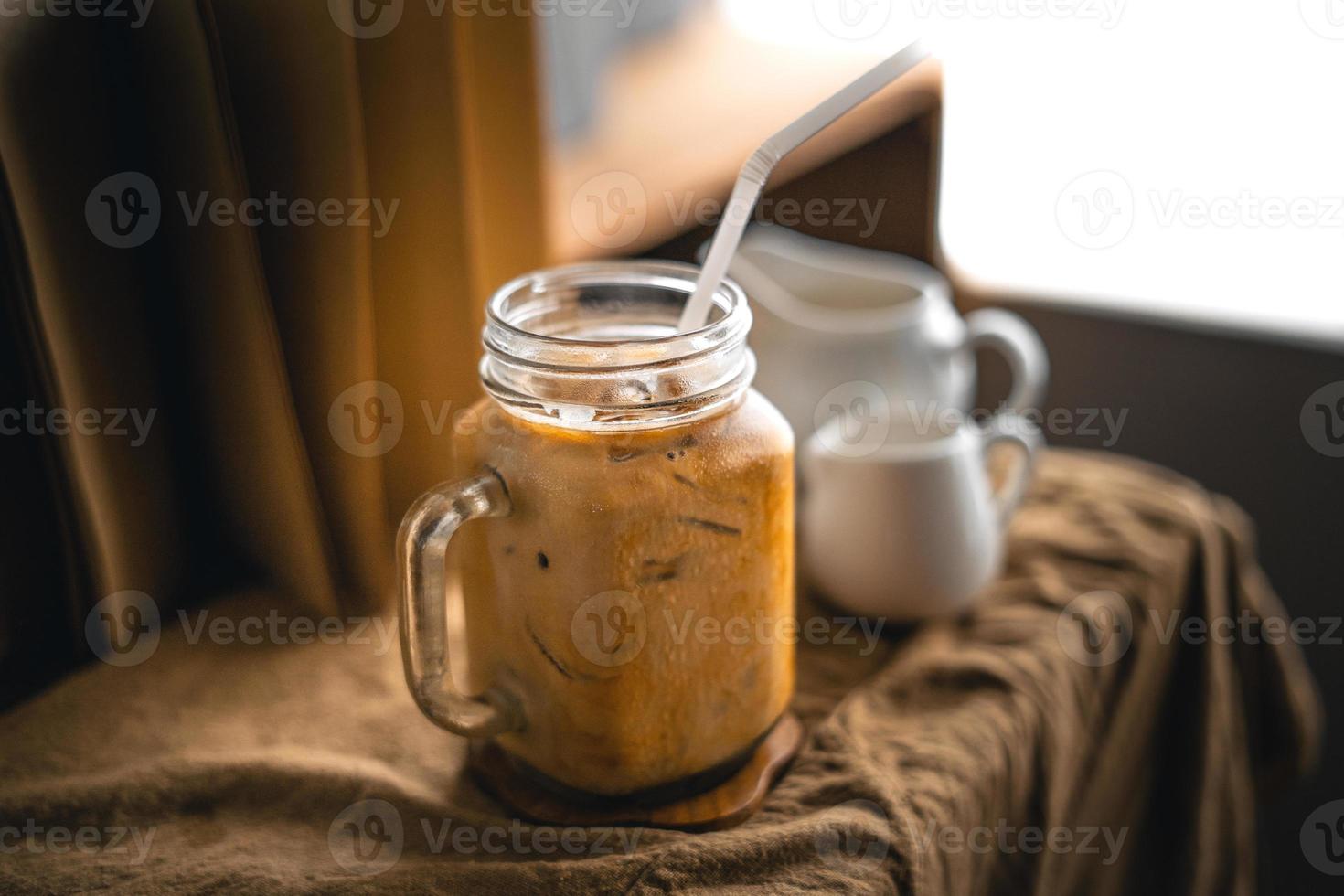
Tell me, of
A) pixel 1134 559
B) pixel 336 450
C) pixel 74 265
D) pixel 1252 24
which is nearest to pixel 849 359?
pixel 1134 559

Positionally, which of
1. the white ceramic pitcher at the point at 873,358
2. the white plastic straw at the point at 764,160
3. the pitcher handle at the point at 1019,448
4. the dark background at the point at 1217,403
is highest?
the white plastic straw at the point at 764,160

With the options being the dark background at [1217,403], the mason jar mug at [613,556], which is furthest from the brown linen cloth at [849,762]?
the dark background at [1217,403]

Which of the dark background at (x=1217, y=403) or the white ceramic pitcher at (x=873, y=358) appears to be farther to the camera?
the dark background at (x=1217, y=403)

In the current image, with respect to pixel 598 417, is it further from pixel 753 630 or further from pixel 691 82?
pixel 691 82

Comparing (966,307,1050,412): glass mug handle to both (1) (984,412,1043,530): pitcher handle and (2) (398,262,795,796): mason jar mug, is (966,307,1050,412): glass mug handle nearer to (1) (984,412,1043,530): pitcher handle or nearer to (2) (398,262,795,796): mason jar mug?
(1) (984,412,1043,530): pitcher handle

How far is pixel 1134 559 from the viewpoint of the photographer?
0.74 meters

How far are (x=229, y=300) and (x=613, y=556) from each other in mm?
270

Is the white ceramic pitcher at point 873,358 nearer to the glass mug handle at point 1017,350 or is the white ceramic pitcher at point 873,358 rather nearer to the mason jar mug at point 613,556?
the glass mug handle at point 1017,350

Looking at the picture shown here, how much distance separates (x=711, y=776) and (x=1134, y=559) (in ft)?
1.27

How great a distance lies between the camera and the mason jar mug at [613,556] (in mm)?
452

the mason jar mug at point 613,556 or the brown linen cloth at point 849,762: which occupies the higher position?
the mason jar mug at point 613,556

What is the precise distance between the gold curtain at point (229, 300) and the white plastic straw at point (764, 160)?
213mm

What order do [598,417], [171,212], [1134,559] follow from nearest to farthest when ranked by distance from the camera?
[598,417], [171,212], [1134,559]

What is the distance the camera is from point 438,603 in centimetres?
48
